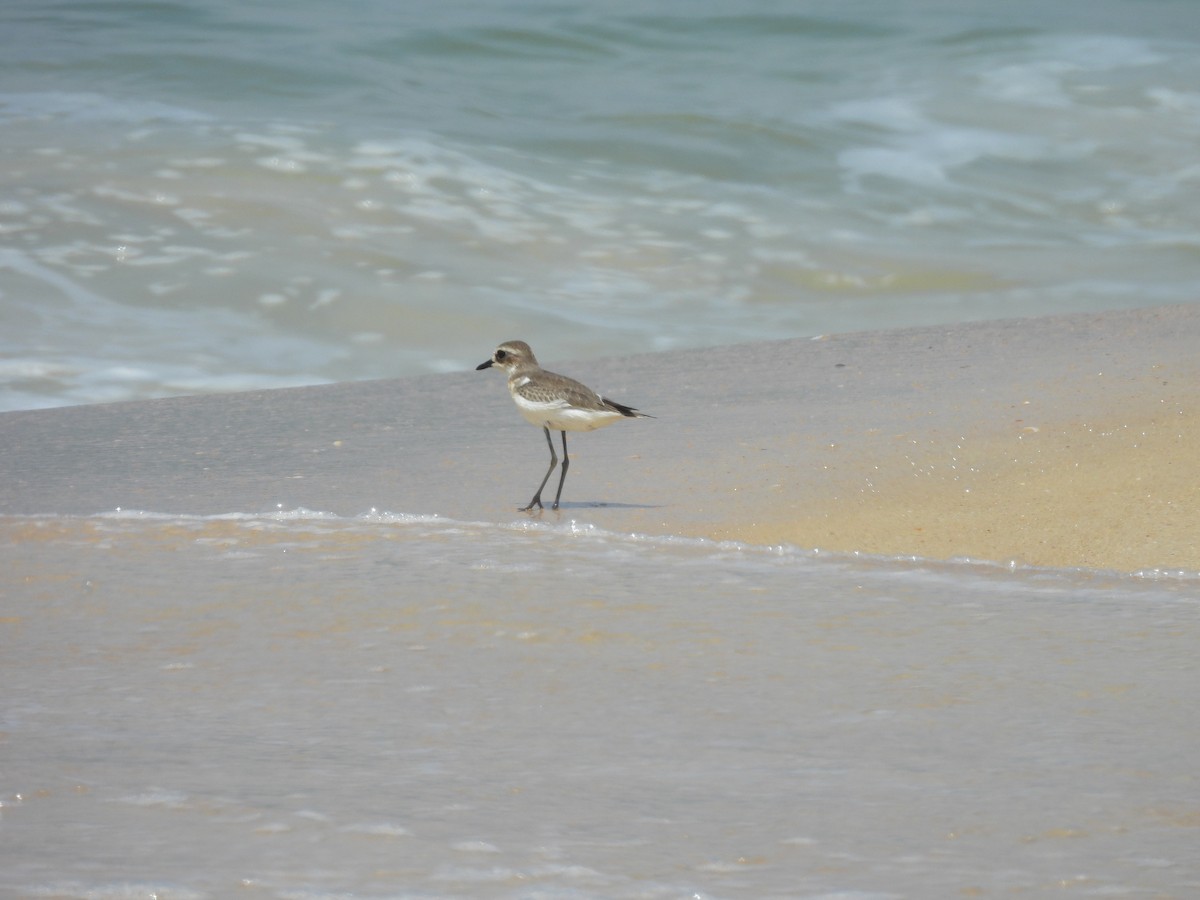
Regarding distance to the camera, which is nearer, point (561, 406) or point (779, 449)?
point (561, 406)

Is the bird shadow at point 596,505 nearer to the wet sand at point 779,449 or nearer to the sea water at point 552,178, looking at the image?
the wet sand at point 779,449

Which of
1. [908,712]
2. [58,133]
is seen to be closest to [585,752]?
[908,712]

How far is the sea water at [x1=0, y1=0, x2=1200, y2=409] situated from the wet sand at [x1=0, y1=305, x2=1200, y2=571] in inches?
67.2

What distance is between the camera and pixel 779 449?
5.59 metres

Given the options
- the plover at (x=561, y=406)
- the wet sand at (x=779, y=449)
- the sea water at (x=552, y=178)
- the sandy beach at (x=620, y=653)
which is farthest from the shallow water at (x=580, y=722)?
the sea water at (x=552, y=178)

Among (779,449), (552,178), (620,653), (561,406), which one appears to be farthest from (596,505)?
(552,178)

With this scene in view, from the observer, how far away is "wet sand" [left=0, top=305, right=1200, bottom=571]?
15.2 feet

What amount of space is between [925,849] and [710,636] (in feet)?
3.92

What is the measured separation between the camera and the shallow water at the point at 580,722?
93.7 inches

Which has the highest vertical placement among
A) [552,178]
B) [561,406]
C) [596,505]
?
[561,406]

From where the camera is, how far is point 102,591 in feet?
12.8

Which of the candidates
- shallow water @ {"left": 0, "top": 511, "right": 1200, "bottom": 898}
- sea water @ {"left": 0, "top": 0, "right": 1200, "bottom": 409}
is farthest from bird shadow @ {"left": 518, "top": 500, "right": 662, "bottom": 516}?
sea water @ {"left": 0, "top": 0, "right": 1200, "bottom": 409}

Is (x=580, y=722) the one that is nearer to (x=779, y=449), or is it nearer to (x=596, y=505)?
(x=596, y=505)

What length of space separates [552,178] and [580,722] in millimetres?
9680
